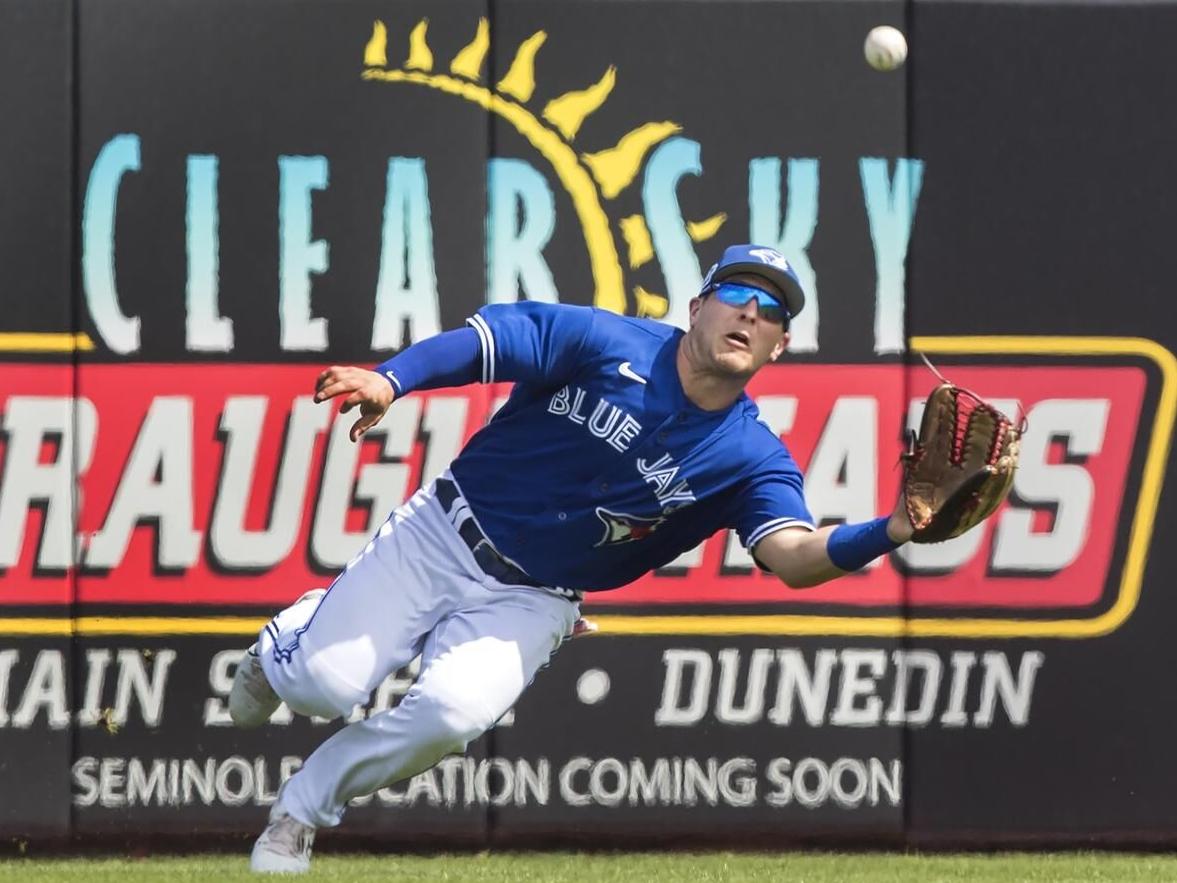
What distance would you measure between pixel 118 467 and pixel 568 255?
1528 mm

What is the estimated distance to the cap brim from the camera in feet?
17.4

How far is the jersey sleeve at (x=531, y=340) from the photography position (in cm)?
523

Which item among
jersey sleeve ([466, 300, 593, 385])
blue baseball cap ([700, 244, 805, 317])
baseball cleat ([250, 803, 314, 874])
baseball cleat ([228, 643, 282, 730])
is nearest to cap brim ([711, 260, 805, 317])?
blue baseball cap ([700, 244, 805, 317])

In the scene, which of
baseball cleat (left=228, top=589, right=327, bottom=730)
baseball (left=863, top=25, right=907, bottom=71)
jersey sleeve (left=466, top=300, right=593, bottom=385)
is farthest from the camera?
baseball (left=863, top=25, right=907, bottom=71)

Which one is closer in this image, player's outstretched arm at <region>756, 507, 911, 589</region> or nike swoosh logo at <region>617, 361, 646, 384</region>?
player's outstretched arm at <region>756, 507, 911, 589</region>

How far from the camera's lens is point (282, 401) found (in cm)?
676

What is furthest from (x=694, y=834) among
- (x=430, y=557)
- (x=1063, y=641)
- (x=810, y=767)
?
(x=430, y=557)

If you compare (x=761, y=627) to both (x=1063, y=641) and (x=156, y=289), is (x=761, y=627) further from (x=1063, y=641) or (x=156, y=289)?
(x=156, y=289)

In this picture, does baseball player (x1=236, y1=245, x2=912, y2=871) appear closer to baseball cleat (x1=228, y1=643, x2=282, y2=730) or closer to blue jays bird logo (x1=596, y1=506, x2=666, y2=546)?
blue jays bird logo (x1=596, y1=506, x2=666, y2=546)

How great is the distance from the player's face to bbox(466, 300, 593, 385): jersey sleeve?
289 millimetres

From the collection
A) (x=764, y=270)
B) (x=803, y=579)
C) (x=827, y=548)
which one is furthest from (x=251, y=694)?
(x=764, y=270)

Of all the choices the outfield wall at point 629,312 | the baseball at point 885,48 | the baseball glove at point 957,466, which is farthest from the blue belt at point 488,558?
the baseball at point 885,48

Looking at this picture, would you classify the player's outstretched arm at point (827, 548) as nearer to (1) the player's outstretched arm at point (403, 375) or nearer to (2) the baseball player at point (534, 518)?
(2) the baseball player at point (534, 518)

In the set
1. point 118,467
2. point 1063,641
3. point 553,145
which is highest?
point 553,145
